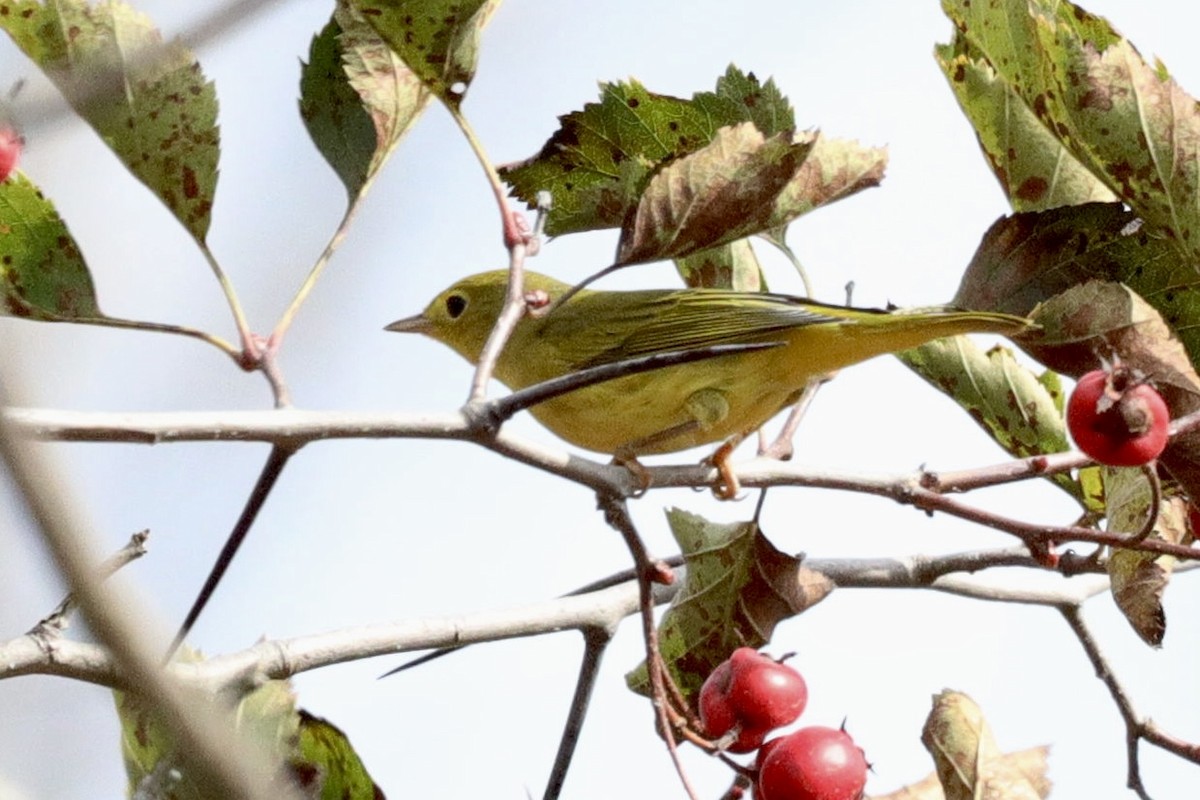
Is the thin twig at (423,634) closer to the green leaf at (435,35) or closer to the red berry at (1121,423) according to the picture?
the red berry at (1121,423)

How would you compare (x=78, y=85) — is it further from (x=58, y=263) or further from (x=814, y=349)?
(x=814, y=349)

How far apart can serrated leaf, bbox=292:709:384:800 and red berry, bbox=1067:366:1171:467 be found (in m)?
1.04

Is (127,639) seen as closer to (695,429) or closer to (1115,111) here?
(1115,111)

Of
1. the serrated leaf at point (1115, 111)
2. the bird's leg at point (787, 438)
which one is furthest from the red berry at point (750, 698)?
the serrated leaf at point (1115, 111)

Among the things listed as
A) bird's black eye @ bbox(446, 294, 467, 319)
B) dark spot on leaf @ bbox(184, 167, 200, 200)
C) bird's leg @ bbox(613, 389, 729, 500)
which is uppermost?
bird's black eye @ bbox(446, 294, 467, 319)

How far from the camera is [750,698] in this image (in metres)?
2.01

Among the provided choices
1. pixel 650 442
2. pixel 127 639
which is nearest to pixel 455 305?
pixel 650 442

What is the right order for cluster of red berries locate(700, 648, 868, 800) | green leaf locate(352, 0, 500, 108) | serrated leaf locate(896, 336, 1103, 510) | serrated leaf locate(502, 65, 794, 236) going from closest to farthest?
green leaf locate(352, 0, 500, 108)
cluster of red berries locate(700, 648, 868, 800)
serrated leaf locate(896, 336, 1103, 510)
serrated leaf locate(502, 65, 794, 236)

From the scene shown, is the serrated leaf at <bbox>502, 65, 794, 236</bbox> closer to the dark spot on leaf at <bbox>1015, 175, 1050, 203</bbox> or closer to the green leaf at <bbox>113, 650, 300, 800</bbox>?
the dark spot on leaf at <bbox>1015, 175, 1050, 203</bbox>

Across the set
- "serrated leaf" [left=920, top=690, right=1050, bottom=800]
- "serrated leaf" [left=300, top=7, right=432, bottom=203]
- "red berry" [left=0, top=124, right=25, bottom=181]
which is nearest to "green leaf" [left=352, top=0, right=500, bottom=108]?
"serrated leaf" [left=300, top=7, right=432, bottom=203]

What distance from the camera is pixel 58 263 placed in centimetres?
191

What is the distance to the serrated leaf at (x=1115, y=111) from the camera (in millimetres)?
1941

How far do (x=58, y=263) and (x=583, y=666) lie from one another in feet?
2.87

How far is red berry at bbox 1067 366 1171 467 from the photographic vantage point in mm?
1886
